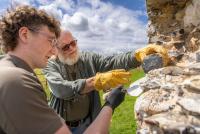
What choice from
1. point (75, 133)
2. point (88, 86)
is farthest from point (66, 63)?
point (75, 133)

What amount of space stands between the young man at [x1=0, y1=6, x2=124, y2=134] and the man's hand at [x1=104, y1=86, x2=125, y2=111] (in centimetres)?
5

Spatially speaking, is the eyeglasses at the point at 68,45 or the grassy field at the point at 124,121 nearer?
the eyeglasses at the point at 68,45

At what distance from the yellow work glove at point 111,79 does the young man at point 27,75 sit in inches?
37.6

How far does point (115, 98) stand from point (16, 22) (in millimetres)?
1379

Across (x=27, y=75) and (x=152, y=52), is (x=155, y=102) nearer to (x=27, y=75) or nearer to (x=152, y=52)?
(x=152, y=52)

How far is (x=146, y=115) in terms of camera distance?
3584mm

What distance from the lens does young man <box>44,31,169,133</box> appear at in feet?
16.2

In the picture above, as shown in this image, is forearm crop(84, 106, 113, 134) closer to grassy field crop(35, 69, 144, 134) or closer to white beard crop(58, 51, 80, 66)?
white beard crop(58, 51, 80, 66)

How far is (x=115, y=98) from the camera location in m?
3.99

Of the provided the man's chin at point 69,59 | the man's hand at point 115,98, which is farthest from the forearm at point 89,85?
the man's hand at point 115,98

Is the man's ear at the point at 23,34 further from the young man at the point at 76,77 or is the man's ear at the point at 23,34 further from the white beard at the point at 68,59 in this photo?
the white beard at the point at 68,59

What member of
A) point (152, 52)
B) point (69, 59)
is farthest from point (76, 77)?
point (152, 52)

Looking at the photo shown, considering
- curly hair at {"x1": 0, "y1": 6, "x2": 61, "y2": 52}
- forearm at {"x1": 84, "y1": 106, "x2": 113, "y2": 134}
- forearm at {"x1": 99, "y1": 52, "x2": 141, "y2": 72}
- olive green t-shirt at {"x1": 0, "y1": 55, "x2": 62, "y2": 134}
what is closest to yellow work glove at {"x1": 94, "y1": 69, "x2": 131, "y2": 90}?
forearm at {"x1": 99, "y1": 52, "x2": 141, "y2": 72}

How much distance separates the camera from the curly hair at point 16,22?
321 centimetres
